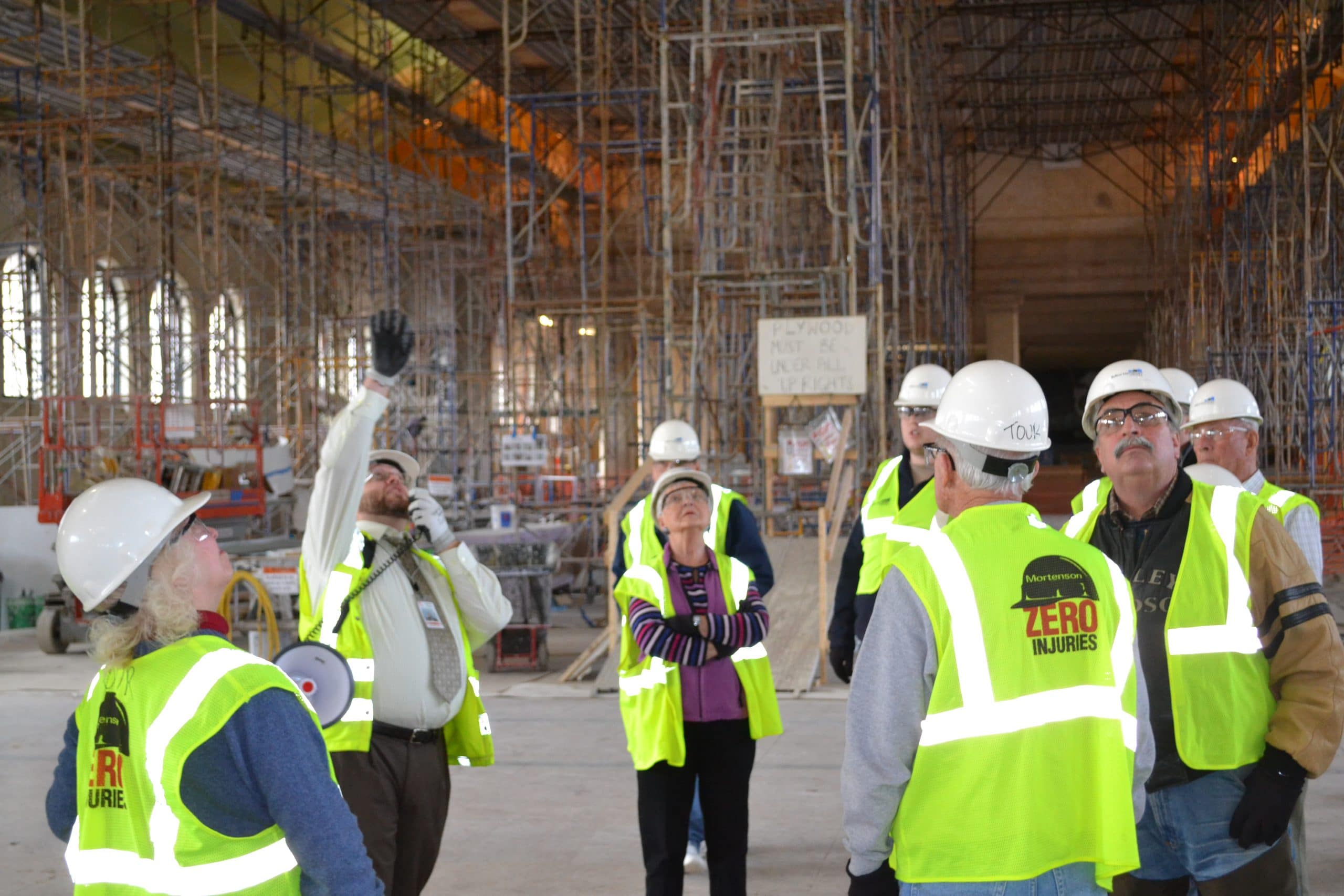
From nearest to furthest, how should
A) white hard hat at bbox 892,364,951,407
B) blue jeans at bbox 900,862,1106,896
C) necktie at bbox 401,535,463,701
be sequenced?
blue jeans at bbox 900,862,1106,896 < necktie at bbox 401,535,463,701 < white hard hat at bbox 892,364,951,407

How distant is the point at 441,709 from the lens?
4.45 meters

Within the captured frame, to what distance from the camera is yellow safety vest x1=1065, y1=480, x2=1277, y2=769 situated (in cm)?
357

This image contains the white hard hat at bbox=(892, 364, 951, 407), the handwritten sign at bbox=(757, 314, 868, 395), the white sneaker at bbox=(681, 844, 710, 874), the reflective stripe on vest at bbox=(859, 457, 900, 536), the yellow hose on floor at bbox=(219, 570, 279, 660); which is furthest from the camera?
the yellow hose on floor at bbox=(219, 570, 279, 660)

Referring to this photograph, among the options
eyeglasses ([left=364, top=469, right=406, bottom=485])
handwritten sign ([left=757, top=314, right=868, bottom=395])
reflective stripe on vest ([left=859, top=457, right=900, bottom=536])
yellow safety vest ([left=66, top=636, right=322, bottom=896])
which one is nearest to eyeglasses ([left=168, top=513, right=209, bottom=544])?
yellow safety vest ([left=66, top=636, right=322, bottom=896])

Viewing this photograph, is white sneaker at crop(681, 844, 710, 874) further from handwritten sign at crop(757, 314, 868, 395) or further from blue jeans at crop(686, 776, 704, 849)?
handwritten sign at crop(757, 314, 868, 395)

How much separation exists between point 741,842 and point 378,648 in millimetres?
1518

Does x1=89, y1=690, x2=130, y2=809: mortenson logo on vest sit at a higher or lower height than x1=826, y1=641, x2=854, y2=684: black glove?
higher

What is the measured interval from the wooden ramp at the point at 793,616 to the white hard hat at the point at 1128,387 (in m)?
6.55

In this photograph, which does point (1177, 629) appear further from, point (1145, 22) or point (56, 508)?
point (1145, 22)

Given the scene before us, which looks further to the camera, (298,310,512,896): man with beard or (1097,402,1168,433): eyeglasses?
(298,310,512,896): man with beard

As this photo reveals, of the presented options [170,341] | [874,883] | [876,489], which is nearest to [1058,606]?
[874,883]

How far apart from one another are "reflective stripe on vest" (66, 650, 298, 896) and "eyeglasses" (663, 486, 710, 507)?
257cm

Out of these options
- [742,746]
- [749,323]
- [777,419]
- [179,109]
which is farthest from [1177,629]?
[179,109]

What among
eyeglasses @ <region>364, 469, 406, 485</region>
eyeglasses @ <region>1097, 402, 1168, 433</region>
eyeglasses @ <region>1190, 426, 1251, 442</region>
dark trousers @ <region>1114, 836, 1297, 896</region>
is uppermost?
eyeglasses @ <region>1097, 402, 1168, 433</region>
